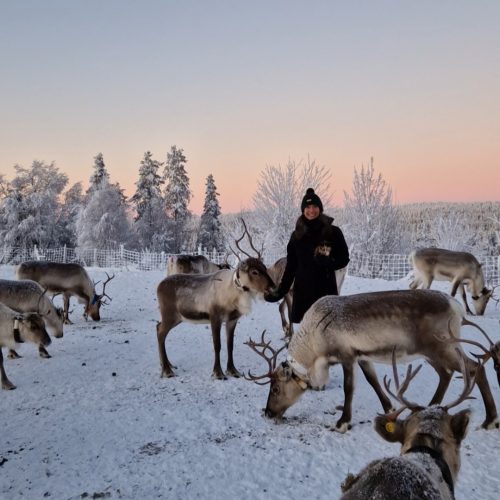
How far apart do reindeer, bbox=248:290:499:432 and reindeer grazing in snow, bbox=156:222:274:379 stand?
151cm

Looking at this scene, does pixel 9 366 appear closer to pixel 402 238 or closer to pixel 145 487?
pixel 145 487

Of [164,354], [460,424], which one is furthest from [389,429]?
[164,354]

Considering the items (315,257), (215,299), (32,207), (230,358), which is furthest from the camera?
(32,207)

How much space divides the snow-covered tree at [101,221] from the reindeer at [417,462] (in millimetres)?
36309

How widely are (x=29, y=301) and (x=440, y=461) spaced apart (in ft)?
26.4

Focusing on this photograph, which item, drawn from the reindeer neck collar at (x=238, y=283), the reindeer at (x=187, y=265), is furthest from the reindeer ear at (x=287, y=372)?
the reindeer at (x=187, y=265)

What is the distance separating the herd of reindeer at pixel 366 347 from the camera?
6.72 ft

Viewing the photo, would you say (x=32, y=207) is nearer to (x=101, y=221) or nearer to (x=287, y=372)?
(x=101, y=221)

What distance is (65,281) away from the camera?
1109 cm

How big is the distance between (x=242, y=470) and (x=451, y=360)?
6.95ft

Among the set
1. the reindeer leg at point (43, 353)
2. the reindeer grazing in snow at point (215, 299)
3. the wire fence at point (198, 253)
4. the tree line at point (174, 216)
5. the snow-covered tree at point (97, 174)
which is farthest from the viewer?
the snow-covered tree at point (97, 174)

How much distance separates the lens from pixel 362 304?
14.2ft

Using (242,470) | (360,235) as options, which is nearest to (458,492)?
(242,470)

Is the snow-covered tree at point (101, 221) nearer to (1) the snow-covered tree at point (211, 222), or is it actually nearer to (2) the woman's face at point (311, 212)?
(1) the snow-covered tree at point (211, 222)
